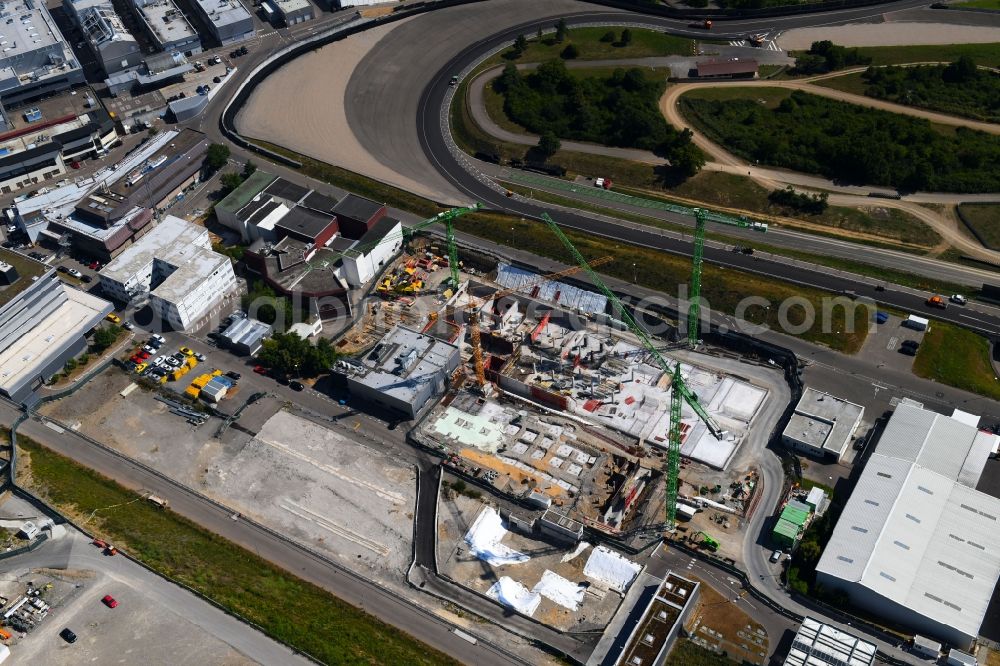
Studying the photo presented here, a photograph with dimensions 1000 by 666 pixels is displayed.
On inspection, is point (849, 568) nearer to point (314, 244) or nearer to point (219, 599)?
point (219, 599)

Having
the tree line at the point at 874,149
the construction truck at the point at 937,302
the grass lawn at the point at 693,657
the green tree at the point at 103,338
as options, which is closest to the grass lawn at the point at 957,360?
the construction truck at the point at 937,302

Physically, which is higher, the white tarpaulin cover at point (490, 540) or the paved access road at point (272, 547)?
the white tarpaulin cover at point (490, 540)

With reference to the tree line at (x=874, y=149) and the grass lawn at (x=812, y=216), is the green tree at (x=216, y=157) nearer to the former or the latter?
the grass lawn at (x=812, y=216)

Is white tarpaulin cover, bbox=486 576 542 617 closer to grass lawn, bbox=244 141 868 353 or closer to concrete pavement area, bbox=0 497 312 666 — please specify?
concrete pavement area, bbox=0 497 312 666

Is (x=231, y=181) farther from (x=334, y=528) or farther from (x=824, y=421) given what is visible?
(x=824, y=421)

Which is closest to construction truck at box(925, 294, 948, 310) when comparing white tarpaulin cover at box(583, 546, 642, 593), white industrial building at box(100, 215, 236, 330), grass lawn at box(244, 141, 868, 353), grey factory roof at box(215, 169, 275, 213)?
grass lawn at box(244, 141, 868, 353)

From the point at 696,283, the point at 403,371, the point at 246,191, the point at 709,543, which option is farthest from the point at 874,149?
the point at 246,191
